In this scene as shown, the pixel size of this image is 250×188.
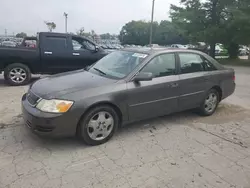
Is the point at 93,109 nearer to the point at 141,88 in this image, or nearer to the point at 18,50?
the point at 141,88

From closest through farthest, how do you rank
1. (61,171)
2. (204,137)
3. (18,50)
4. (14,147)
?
(61,171) → (14,147) → (204,137) → (18,50)

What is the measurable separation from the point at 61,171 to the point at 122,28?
7922 cm

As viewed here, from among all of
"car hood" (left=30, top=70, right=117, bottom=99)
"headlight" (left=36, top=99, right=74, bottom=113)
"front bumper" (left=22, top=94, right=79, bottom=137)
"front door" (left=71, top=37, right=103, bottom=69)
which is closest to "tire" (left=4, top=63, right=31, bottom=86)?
"front door" (left=71, top=37, right=103, bottom=69)

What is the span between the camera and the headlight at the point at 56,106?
3516mm

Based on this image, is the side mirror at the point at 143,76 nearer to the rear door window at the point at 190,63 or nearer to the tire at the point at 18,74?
the rear door window at the point at 190,63

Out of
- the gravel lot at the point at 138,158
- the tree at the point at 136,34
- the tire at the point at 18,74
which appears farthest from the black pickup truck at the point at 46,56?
the tree at the point at 136,34

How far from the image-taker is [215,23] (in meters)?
21.7

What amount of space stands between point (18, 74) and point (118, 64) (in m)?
4.79

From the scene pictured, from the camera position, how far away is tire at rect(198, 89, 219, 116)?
5.35 m

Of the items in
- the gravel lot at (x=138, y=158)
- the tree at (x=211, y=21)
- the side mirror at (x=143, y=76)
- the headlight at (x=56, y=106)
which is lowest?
the gravel lot at (x=138, y=158)

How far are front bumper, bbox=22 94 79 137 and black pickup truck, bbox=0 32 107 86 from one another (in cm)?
498

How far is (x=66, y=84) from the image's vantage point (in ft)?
13.0

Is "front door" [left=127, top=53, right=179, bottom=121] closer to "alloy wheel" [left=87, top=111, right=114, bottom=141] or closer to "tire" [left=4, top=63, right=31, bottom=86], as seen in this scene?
"alloy wheel" [left=87, top=111, right=114, bottom=141]

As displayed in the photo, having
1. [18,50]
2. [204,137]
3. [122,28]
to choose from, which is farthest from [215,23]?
[122,28]
